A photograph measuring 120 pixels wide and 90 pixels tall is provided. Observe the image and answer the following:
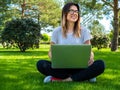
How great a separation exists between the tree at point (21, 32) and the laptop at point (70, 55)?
1590 centimetres

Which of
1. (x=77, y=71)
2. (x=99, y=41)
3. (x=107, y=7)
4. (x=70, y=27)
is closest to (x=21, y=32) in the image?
(x=107, y=7)

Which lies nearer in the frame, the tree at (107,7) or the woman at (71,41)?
the woman at (71,41)

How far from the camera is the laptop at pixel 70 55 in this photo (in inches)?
222

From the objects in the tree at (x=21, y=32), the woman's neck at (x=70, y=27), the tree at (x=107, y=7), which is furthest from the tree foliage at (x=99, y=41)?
the woman's neck at (x=70, y=27)

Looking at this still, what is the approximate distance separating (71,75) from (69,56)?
2.41ft

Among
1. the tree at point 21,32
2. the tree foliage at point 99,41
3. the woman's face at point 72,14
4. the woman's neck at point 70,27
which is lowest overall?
the tree foliage at point 99,41

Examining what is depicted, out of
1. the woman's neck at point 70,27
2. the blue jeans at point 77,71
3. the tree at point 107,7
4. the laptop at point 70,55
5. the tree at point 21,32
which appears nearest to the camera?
the laptop at point 70,55

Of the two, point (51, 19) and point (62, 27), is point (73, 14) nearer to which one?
point (62, 27)

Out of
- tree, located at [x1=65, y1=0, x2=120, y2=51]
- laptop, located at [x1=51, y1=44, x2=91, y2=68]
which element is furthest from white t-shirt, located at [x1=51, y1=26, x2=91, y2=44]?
tree, located at [x1=65, y1=0, x2=120, y2=51]

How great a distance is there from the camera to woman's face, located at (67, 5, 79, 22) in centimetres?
620

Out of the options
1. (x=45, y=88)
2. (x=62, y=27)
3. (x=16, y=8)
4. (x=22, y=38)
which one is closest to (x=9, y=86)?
(x=45, y=88)

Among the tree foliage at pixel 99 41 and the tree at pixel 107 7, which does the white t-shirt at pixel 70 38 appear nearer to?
the tree at pixel 107 7

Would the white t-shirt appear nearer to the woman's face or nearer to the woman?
the woman

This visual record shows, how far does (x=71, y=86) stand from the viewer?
5.71 metres
